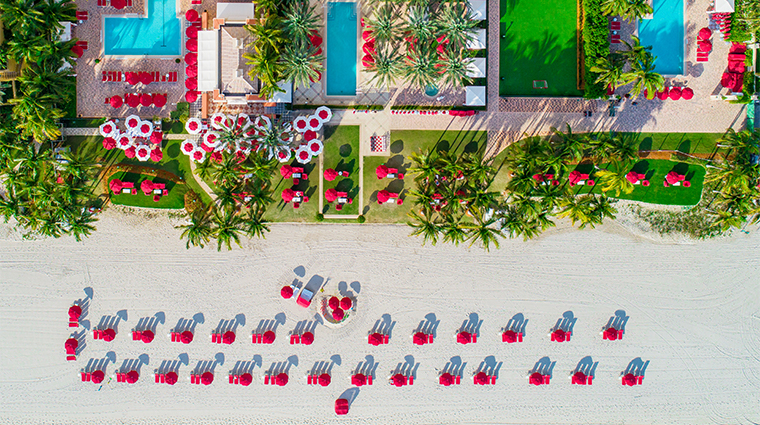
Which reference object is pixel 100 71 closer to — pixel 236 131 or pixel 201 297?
pixel 236 131

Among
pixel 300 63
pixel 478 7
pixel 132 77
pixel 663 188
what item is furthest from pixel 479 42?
pixel 132 77

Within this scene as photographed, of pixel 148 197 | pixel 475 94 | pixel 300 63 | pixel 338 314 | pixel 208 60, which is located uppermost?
pixel 208 60

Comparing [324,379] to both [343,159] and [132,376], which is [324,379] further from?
[343,159]

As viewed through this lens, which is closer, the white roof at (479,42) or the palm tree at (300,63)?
the palm tree at (300,63)

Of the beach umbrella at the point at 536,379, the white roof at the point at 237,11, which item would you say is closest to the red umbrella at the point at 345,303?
the beach umbrella at the point at 536,379

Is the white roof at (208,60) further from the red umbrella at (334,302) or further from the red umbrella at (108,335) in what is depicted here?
the red umbrella at (108,335)

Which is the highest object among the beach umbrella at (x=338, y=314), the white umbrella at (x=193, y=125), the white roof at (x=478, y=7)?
the white roof at (x=478, y=7)

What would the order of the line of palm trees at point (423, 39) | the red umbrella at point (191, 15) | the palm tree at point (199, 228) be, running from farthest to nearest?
the red umbrella at point (191, 15), the palm tree at point (199, 228), the line of palm trees at point (423, 39)
